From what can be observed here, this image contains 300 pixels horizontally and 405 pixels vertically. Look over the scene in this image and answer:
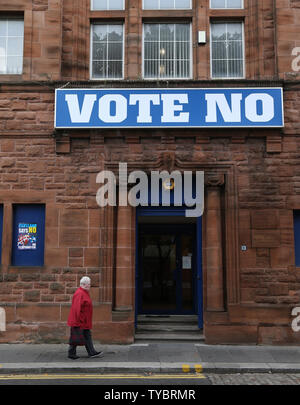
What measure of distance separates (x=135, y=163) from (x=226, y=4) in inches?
207

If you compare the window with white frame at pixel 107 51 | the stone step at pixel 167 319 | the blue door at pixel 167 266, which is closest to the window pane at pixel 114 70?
the window with white frame at pixel 107 51

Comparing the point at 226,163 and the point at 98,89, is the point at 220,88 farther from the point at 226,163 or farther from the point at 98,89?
the point at 98,89

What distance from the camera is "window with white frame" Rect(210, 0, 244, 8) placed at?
11773mm

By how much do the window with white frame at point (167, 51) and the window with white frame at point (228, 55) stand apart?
703mm

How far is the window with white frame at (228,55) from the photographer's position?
38.1 ft

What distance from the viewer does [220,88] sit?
35.8 ft

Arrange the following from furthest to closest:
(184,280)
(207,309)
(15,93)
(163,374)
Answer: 1. (184,280)
2. (15,93)
3. (207,309)
4. (163,374)

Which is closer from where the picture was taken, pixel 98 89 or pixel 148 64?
pixel 98 89

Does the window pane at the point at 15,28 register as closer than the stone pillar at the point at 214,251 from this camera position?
No

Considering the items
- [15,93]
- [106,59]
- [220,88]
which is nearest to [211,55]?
[220,88]

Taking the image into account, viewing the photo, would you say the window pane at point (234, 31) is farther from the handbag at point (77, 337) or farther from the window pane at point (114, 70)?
the handbag at point (77, 337)

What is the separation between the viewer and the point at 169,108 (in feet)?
35.8

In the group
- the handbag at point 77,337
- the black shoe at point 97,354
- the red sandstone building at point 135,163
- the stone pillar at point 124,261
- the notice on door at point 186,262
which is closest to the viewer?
the handbag at point 77,337

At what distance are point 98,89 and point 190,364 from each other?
23.1 feet
